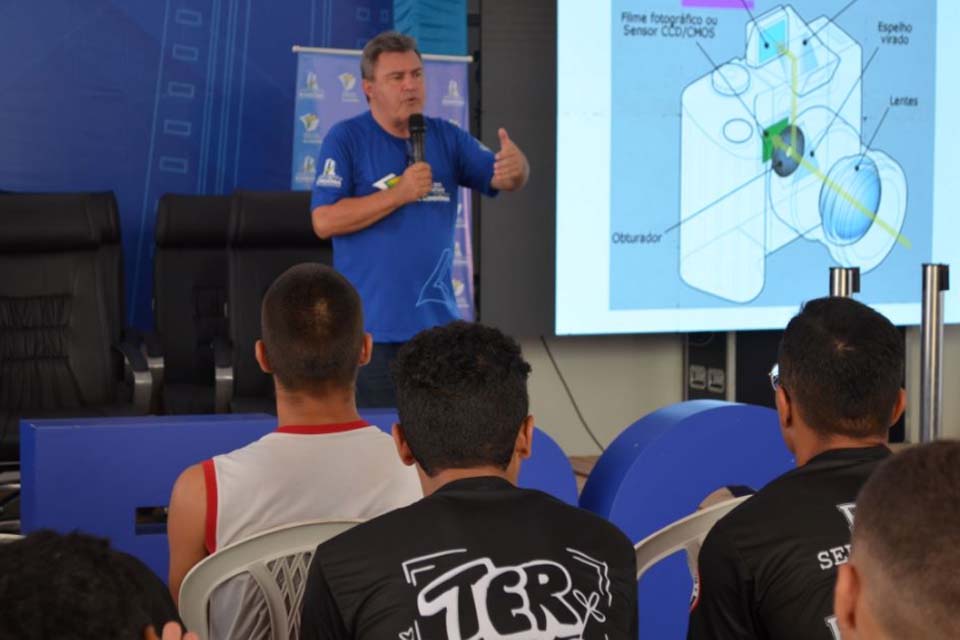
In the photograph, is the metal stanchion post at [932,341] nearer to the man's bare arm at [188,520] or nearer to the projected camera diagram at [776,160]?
the projected camera diagram at [776,160]

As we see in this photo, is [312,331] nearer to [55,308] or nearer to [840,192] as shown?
[55,308]

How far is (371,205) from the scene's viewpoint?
3242mm

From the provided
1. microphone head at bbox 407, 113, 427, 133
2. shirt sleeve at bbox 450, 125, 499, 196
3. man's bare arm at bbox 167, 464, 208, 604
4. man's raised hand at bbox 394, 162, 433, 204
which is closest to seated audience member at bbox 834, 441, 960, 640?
man's bare arm at bbox 167, 464, 208, 604

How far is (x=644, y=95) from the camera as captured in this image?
5.49 meters

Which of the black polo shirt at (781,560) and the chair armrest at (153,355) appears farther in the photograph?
the chair armrest at (153,355)

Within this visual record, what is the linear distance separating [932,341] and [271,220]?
2386mm

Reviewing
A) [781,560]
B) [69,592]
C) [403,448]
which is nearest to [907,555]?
[69,592]

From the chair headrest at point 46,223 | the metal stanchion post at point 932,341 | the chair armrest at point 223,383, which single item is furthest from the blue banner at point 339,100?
the metal stanchion post at point 932,341

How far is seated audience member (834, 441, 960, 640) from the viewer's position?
804 mm

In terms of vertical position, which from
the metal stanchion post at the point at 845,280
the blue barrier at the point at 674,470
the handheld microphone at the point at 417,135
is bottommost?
the blue barrier at the point at 674,470

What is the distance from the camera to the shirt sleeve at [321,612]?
1.41m

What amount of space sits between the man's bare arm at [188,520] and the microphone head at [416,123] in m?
1.68

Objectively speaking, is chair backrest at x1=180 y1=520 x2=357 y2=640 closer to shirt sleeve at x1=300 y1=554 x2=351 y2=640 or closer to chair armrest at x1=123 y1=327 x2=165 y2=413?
shirt sleeve at x1=300 y1=554 x2=351 y2=640

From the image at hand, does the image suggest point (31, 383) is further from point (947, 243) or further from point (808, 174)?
point (947, 243)
